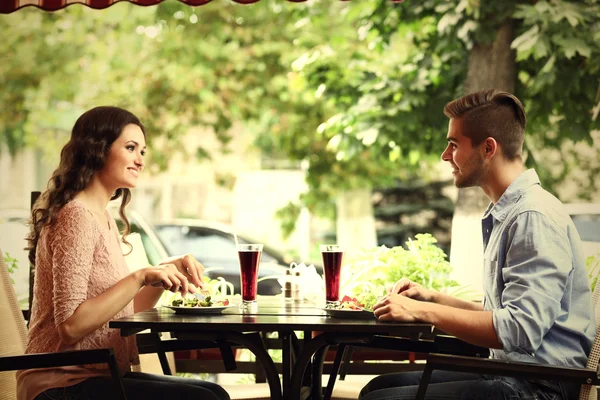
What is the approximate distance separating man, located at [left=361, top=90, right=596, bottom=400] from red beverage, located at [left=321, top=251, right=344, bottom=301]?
237 millimetres

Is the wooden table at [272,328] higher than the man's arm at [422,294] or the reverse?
the reverse

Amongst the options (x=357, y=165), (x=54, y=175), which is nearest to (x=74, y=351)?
(x=54, y=175)

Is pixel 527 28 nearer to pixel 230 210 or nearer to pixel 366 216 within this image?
pixel 366 216

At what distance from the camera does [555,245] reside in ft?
7.55

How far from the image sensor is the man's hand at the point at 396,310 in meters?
2.44

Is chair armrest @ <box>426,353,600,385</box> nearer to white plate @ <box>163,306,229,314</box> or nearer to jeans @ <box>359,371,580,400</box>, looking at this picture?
jeans @ <box>359,371,580,400</box>

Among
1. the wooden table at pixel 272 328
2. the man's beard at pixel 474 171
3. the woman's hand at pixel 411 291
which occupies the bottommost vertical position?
the wooden table at pixel 272 328

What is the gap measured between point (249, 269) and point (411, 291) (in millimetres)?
580

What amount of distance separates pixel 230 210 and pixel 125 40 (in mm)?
5457

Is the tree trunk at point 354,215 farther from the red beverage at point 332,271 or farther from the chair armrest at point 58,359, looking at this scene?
the chair armrest at point 58,359

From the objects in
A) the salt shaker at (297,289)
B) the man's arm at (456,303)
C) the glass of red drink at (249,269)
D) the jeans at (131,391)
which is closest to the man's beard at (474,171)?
the man's arm at (456,303)

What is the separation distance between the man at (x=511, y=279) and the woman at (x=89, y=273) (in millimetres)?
717

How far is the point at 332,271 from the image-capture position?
2.82 meters

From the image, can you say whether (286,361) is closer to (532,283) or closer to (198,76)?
(532,283)
